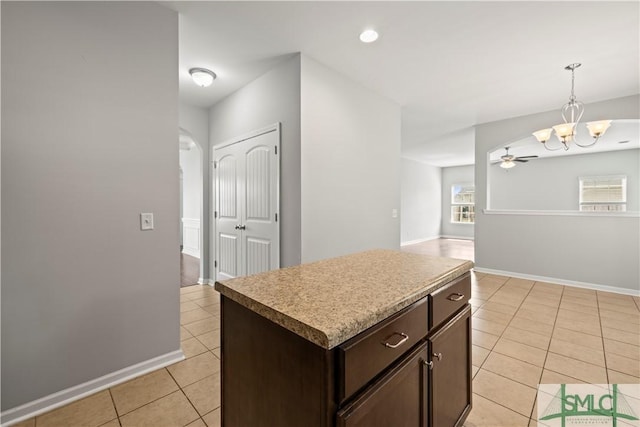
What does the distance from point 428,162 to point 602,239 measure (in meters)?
5.87

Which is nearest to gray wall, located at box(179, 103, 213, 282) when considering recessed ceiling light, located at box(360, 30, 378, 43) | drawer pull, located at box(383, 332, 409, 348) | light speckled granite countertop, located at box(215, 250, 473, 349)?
recessed ceiling light, located at box(360, 30, 378, 43)

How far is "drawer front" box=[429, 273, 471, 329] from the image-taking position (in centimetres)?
111

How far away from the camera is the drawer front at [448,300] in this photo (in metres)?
1.11

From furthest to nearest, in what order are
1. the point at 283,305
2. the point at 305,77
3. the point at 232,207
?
1. the point at 232,207
2. the point at 305,77
3. the point at 283,305

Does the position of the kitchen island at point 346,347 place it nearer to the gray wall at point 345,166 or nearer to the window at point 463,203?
the gray wall at point 345,166

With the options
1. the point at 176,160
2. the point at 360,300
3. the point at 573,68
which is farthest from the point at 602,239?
the point at 176,160

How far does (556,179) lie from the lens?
811 centimetres

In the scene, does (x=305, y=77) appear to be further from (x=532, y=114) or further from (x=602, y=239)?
(x=602, y=239)

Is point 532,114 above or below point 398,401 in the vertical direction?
above

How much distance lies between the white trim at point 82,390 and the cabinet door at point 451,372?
193 centimetres

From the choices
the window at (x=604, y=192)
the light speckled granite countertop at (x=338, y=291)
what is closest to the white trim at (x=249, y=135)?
the light speckled granite countertop at (x=338, y=291)

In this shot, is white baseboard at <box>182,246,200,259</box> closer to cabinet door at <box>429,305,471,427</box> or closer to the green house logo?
cabinet door at <box>429,305,471,427</box>

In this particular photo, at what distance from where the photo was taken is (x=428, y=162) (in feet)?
30.8

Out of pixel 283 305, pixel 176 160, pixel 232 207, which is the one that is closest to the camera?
pixel 283 305
